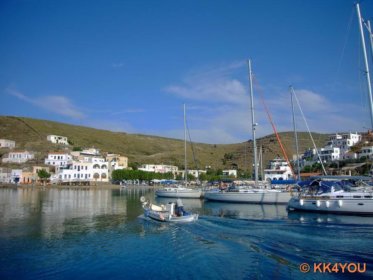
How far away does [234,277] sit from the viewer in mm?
15148

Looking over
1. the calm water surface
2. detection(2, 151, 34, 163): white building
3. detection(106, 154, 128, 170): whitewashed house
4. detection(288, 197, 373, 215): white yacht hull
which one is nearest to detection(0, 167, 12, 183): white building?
detection(2, 151, 34, 163): white building

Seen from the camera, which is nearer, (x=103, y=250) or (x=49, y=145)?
(x=103, y=250)

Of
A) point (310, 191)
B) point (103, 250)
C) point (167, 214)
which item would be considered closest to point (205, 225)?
point (167, 214)

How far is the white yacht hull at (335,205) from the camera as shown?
34.8 m

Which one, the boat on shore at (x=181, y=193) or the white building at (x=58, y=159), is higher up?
the white building at (x=58, y=159)

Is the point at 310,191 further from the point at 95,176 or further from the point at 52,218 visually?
the point at 95,176

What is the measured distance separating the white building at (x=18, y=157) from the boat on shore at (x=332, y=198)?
11248 centimetres

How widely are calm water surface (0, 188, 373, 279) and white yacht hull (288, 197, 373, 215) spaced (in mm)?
7633

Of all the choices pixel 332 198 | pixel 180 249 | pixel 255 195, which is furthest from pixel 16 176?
pixel 180 249

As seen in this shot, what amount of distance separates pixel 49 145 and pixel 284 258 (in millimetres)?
140031

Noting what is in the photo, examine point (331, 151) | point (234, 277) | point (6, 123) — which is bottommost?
point (234, 277)

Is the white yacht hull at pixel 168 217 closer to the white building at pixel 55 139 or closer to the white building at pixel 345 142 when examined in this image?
the white building at pixel 345 142

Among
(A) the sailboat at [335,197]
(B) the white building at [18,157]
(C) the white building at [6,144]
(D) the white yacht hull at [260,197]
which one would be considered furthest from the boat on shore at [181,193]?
(C) the white building at [6,144]

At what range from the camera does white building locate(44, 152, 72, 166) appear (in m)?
124
